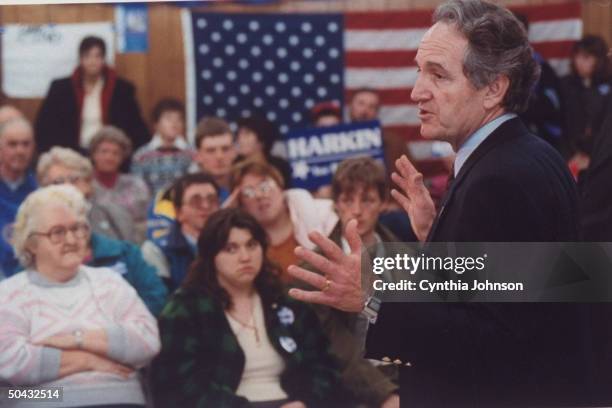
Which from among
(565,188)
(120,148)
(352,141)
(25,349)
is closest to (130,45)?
(120,148)

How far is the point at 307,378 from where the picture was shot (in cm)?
336

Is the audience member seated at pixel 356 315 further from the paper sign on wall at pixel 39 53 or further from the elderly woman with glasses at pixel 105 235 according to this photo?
the paper sign on wall at pixel 39 53

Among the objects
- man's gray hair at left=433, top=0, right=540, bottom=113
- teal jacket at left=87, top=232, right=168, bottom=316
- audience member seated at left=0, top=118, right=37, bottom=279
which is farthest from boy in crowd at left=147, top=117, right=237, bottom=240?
man's gray hair at left=433, top=0, right=540, bottom=113

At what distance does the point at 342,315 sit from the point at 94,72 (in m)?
1.06

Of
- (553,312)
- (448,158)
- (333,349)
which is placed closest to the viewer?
(553,312)

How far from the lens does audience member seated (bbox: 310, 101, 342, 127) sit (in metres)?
3.35

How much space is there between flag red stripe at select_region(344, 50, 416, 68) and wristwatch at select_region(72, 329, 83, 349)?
113 centimetres

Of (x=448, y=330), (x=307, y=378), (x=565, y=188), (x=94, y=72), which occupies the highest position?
(x=94, y=72)

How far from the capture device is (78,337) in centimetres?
330

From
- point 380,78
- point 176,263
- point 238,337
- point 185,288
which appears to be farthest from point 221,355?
point 380,78

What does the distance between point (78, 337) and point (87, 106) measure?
29.4 inches

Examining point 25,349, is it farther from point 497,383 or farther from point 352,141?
point 497,383

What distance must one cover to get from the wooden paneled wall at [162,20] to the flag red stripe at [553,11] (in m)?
0.02

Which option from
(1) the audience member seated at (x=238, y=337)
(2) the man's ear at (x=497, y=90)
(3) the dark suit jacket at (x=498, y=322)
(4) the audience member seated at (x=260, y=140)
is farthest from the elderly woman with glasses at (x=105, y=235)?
(2) the man's ear at (x=497, y=90)
